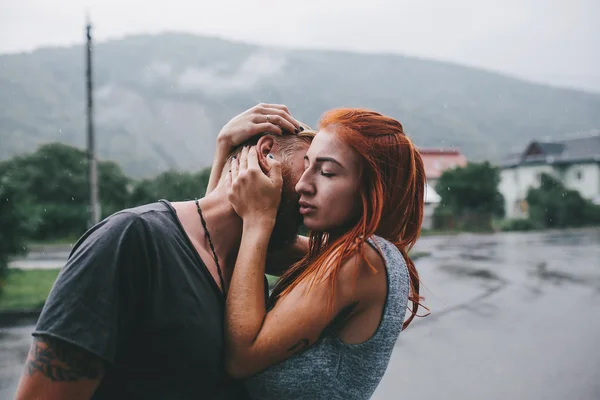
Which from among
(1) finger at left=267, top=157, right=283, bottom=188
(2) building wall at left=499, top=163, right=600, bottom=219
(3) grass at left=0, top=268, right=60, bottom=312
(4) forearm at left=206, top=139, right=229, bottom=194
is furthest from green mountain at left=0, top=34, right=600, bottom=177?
(1) finger at left=267, top=157, right=283, bottom=188

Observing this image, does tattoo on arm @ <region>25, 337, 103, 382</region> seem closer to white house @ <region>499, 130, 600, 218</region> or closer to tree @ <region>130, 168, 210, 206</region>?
tree @ <region>130, 168, 210, 206</region>

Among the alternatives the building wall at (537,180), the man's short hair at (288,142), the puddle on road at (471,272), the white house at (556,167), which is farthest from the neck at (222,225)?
the white house at (556,167)

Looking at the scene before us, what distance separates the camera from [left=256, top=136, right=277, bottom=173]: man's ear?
1731 mm

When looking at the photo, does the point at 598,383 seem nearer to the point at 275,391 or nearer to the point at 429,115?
the point at 275,391

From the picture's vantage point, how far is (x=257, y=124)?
1854 mm

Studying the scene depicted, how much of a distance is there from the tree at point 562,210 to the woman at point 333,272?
41251 millimetres

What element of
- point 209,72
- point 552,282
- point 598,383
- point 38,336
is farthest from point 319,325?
point 209,72

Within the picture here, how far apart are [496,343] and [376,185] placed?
23.8 feet

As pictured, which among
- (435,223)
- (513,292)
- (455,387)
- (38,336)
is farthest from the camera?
(435,223)

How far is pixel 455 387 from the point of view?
6.06m

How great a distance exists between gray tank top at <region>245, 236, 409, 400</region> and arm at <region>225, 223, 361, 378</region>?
0.05 metres

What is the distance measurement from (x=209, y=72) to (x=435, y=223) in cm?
15961

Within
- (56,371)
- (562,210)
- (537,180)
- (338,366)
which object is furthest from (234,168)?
(537,180)

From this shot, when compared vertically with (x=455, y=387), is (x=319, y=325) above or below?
above
